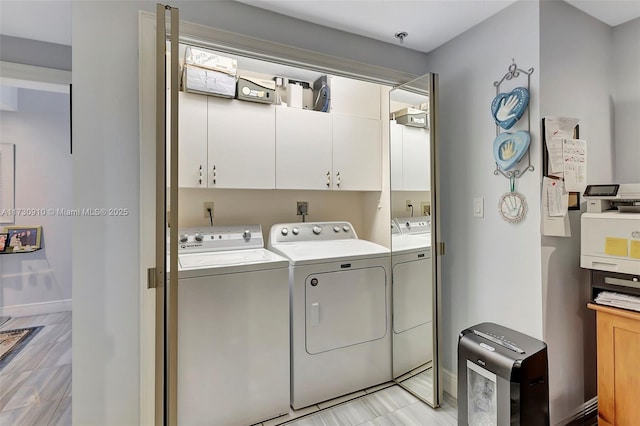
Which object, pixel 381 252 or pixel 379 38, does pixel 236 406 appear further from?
pixel 379 38

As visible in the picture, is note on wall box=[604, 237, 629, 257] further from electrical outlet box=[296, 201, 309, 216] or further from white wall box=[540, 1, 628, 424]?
electrical outlet box=[296, 201, 309, 216]

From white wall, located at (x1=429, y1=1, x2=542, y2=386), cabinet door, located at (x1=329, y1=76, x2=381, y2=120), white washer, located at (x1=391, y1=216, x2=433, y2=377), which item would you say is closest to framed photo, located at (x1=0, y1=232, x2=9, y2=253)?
cabinet door, located at (x1=329, y1=76, x2=381, y2=120)

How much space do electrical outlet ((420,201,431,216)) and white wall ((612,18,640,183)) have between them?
122 centimetres

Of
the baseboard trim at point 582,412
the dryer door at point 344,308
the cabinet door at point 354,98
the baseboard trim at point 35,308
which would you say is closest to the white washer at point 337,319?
the dryer door at point 344,308

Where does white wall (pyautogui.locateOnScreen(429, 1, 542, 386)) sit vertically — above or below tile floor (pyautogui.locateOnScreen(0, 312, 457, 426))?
above

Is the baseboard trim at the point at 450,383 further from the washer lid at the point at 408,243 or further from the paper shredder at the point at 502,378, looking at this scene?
the washer lid at the point at 408,243

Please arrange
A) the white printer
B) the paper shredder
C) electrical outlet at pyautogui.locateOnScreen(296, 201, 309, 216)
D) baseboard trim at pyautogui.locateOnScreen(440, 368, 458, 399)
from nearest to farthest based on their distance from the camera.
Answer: the paper shredder < the white printer < baseboard trim at pyautogui.locateOnScreen(440, 368, 458, 399) < electrical outlet at pyautogui.locateOnScreen(296, 201, 309, 216)

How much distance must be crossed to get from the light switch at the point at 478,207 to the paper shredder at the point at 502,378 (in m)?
0.69

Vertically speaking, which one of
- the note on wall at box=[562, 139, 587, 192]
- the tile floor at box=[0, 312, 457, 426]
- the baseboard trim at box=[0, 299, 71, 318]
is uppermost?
the note on wall at box=[562, 139, 587, 192]

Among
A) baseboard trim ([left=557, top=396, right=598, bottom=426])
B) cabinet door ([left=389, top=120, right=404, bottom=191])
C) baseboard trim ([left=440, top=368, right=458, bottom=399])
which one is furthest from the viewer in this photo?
cabinet door ([left=389, top=120, right=404, bottom=191])

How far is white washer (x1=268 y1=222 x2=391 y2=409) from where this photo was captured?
199 cm

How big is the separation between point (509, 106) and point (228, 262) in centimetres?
188

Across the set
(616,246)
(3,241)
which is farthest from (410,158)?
(3,241)

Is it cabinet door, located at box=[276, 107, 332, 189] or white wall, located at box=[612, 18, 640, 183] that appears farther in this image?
cabinet door, located at box=[276, 107, 332, 189]
